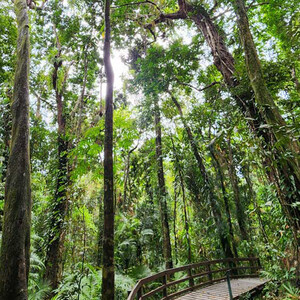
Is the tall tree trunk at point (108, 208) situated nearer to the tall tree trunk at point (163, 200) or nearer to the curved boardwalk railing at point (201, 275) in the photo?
the curved boardwalk railing at point (201, 275)

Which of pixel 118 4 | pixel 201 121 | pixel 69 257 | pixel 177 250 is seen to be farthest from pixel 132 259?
pixel 118 4

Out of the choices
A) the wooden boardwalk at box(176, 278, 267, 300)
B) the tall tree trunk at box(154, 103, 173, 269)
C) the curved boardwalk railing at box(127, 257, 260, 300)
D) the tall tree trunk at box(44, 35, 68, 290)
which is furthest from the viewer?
the tall tree trunk at box(154, 103, 173, 269)

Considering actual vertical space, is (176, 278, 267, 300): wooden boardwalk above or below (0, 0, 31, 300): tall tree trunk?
below

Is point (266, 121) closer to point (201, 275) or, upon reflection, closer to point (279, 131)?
point (279, 131)

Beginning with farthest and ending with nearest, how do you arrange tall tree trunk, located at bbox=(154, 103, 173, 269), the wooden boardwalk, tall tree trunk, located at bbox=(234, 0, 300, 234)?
tall tree trunk, located at bbox=(154, 103, 173, 269)
the wooden boardwalk
tall tree trunk, located at bbox=(234, 0, 300, 234)

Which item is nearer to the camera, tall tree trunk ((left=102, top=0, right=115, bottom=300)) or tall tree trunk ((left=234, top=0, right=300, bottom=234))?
tall tree trunk ((left=102, top=0, right=115, bottom=300))

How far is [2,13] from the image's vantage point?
347 inches

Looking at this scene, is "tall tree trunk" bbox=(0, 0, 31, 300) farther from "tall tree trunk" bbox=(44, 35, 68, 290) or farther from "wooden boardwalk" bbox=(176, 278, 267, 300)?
"wooden boardwalk" bbox=(176, 278, 267, 300)

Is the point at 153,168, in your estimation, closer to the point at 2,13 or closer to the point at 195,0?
the point at 195,0

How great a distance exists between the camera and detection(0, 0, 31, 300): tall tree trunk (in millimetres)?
2682

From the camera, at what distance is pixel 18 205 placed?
3.05 meters

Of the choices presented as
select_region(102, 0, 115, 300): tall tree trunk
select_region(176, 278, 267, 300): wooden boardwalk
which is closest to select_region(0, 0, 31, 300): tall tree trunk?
select_region(102, 0, 115, 300): tall tree trunk

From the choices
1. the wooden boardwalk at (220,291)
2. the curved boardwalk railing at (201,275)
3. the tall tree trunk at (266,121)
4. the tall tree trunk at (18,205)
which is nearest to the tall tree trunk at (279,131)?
the tall tree trunk at (266,121)

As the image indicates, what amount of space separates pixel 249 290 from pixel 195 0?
880 centimetres
